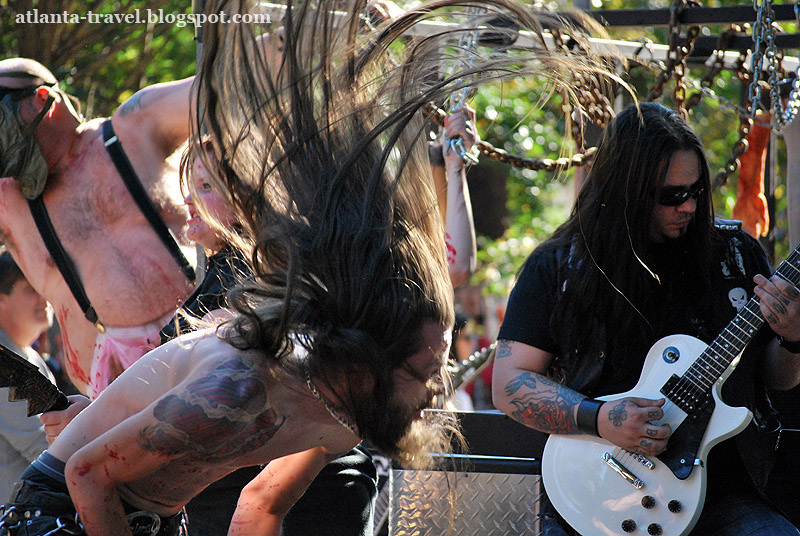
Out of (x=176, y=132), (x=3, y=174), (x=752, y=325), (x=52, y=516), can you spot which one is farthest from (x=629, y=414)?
(x=3, y=174)

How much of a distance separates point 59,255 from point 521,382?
6.53 ft

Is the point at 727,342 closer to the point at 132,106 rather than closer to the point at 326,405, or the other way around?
the point at 326,405

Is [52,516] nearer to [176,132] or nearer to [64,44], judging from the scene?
[176,132]

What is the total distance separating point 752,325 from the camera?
2604mm

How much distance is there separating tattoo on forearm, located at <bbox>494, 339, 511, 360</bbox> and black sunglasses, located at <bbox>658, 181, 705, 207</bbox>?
0.64m

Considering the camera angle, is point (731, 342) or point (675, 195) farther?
point (675, 195)

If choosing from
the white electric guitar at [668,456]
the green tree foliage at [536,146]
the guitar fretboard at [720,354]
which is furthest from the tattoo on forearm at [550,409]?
the green tree foliage at [536,146]

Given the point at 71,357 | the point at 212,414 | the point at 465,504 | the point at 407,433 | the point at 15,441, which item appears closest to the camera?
the point at 212,414

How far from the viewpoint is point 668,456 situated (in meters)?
2.56

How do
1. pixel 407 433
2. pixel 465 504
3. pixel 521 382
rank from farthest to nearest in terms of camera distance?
1. pixel 465 504
2. pixel 521 382
3. pixel 407 433

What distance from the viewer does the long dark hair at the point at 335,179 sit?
6.31 feet

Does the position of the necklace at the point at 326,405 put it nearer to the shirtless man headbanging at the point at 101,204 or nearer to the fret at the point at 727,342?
the fret at the point at 727,342

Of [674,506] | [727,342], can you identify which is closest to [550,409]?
[674,506]

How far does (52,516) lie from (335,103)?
1128 millimetres
